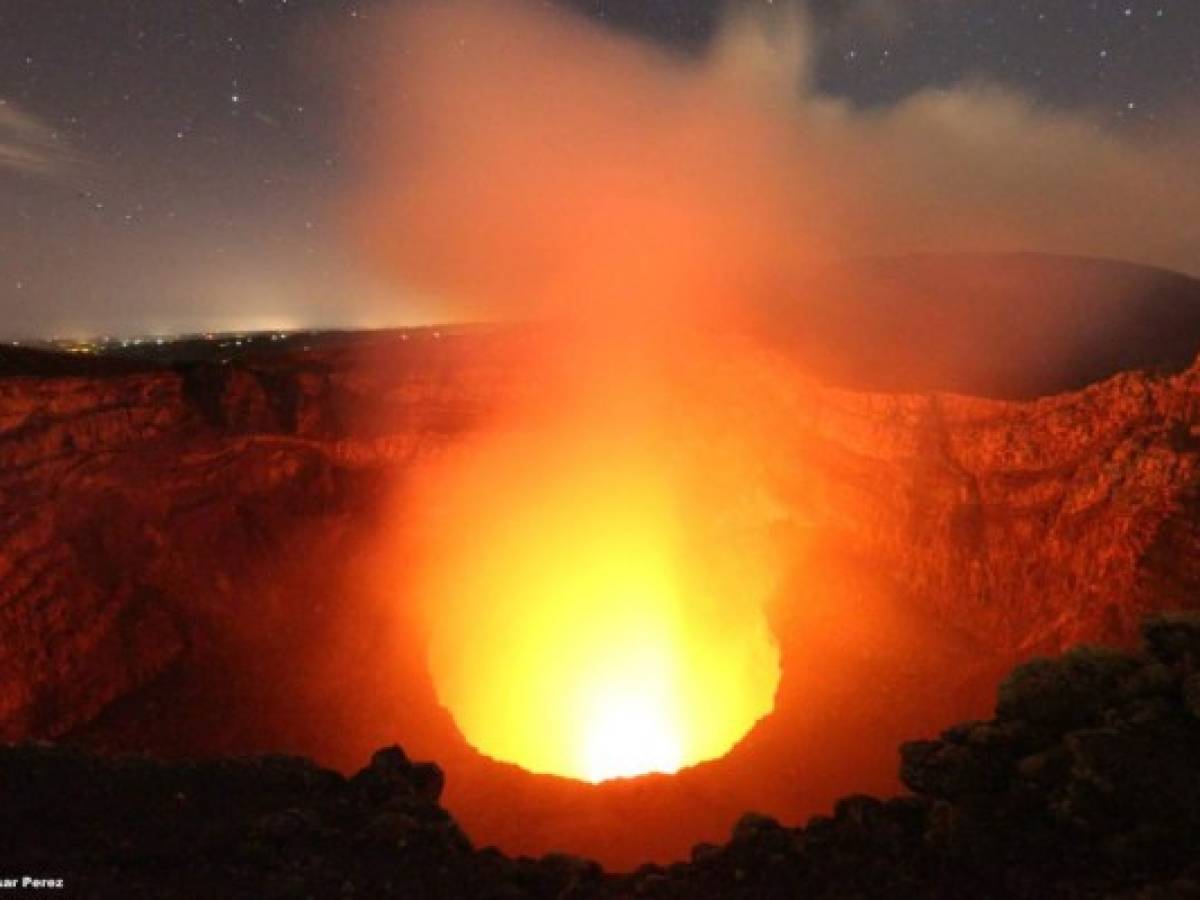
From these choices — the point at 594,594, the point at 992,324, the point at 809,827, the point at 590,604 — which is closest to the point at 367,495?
the point at 594,594

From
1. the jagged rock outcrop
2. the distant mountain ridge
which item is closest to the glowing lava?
the jagged rock outcrop

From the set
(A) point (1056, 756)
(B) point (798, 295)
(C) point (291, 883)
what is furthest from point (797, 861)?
(B) point (798, 295)

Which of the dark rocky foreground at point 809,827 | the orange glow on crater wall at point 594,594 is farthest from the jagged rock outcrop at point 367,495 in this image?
the dark rocky foreground at point 809,827

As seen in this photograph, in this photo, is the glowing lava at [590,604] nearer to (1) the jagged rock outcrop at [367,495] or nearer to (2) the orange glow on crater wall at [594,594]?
(2) the orange glow on crater wall at [594,594]

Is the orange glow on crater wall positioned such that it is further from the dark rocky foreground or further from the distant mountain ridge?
the dark rocky foreground

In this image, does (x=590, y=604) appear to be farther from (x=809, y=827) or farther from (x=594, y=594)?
(x=809, y=827)
